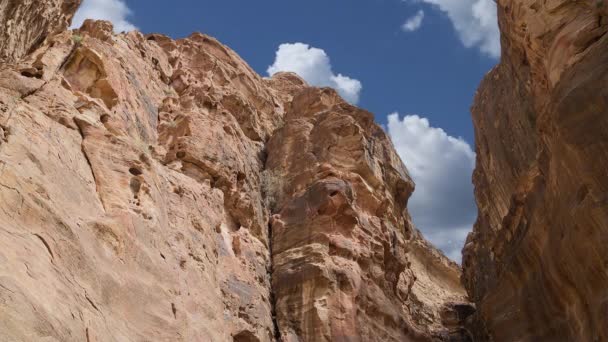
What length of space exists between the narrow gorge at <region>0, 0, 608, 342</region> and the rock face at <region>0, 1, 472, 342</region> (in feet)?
0.19

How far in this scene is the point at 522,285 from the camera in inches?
773

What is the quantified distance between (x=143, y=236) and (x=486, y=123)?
20.9 metres

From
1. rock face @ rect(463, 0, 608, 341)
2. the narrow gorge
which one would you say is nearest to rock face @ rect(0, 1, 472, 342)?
the narrow gorge

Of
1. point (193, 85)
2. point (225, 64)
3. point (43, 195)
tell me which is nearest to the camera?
point (43, 195)

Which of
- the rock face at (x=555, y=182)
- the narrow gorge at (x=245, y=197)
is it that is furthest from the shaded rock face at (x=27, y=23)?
the rock face at (x=555, y=182)

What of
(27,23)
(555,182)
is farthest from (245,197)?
(555,182)

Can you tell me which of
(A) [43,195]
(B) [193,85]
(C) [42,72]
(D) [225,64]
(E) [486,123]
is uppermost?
(D) [225,64]

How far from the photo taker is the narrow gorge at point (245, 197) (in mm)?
10961

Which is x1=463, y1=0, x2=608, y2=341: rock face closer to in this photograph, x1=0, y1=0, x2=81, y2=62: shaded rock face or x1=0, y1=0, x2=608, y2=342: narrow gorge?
x1=0, y1=0, x2=608, y2=342: narrow gorge

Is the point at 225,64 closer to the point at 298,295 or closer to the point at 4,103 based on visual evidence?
the point at 298,295

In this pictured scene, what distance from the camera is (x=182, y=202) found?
54.2 ft

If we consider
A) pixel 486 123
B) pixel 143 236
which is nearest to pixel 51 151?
pixel 143 236

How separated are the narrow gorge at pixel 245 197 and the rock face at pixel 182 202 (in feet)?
0.19

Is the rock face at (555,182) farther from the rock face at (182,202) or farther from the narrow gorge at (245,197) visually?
the rock face at (182,202)
